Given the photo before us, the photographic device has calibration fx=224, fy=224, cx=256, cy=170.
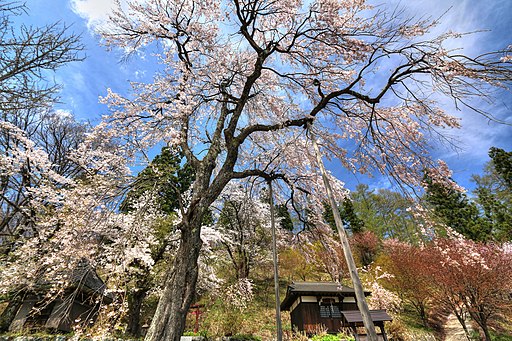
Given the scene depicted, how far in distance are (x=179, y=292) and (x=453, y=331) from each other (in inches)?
687

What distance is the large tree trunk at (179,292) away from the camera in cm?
319

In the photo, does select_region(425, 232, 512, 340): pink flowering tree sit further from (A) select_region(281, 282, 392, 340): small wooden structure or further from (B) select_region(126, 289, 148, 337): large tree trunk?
(B) select_region(126, 289, 148, 337): large tree trunk

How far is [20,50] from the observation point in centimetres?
351

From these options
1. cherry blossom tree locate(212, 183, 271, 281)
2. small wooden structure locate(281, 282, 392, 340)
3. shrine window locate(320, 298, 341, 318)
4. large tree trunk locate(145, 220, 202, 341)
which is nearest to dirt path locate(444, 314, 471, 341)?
small wooden structure locate(281, 282, 392, 340)

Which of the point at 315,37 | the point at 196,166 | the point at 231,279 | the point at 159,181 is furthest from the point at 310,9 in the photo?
the point at 231,279

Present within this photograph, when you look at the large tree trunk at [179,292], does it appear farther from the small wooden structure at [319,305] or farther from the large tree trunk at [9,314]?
the large tree trunk at [9,314]

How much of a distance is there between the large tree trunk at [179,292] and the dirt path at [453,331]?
16.2 metres

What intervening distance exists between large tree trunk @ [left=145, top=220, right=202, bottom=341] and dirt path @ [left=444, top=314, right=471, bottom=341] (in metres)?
16.2

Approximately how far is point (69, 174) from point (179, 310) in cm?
1279

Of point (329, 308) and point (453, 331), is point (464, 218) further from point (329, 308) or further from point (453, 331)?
point (329, 308)

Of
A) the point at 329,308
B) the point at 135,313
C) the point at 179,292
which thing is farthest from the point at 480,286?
the point at 135,313

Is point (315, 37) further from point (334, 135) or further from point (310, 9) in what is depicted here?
point (334, 135)

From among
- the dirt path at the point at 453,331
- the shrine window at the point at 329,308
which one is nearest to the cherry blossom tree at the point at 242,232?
the shrine window at the point at 329,308

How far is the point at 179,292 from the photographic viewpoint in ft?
11.4
